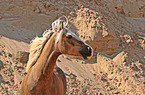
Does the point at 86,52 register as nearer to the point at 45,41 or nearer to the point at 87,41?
the point at 45,41

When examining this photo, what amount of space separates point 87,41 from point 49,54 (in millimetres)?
7081

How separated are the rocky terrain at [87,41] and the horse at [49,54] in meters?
3.69

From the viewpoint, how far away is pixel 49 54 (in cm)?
317

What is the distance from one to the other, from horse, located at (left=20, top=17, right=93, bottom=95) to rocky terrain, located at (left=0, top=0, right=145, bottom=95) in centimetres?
369

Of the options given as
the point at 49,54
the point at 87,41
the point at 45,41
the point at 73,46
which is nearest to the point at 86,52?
the point at 73,46

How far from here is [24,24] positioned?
11273 mm

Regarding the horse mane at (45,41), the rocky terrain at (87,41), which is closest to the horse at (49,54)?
the horse mane at (45,41)

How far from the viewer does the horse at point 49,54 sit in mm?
2982

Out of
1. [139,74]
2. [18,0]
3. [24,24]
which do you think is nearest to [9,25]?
[24,24]

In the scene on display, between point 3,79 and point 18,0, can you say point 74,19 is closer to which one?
point 18,0

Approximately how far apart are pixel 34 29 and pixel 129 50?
4.72m

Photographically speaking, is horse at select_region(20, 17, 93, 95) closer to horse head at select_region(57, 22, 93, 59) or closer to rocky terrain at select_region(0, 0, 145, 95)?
horse head at select_region(57, 22, 93, 59)

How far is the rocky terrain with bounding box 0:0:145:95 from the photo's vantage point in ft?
26.5

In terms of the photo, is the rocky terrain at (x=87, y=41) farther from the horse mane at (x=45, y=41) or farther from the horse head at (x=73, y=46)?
the horse head at (x=73, y=46)
